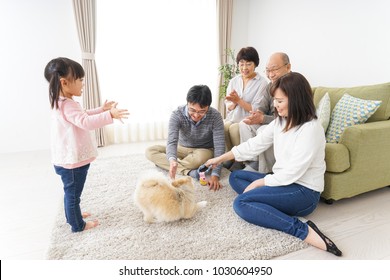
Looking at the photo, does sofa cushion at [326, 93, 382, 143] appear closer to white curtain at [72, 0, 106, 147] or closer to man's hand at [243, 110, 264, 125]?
man's hand at [243, 110, 264, 125]

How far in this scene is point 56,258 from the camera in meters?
1.27

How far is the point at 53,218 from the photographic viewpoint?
168cm

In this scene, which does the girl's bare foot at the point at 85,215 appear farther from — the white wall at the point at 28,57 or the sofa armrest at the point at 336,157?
the white wall at the point at 28,57

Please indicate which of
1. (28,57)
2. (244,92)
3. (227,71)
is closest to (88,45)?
(28,57)

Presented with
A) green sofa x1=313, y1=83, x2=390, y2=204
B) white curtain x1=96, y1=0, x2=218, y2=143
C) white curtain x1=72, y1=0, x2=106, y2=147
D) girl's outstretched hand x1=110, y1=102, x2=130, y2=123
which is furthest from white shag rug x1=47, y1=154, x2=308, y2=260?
white curtain x1=96, y1=0, x2=218, y2=143

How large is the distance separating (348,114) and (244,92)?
87 centimetres

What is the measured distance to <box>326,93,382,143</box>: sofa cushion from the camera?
1.87 metres

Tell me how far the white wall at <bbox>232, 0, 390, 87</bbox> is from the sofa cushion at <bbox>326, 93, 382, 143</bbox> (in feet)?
2.00

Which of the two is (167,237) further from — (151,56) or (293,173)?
(151,56)

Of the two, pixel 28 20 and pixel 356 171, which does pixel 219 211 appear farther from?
pixel 28 20

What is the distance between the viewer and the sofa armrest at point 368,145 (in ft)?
5.42

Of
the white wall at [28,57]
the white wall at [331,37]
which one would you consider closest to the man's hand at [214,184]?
the white wall at [331,37]

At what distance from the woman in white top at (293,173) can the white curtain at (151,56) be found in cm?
235

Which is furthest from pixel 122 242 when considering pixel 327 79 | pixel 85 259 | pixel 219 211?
pixel 327 79
